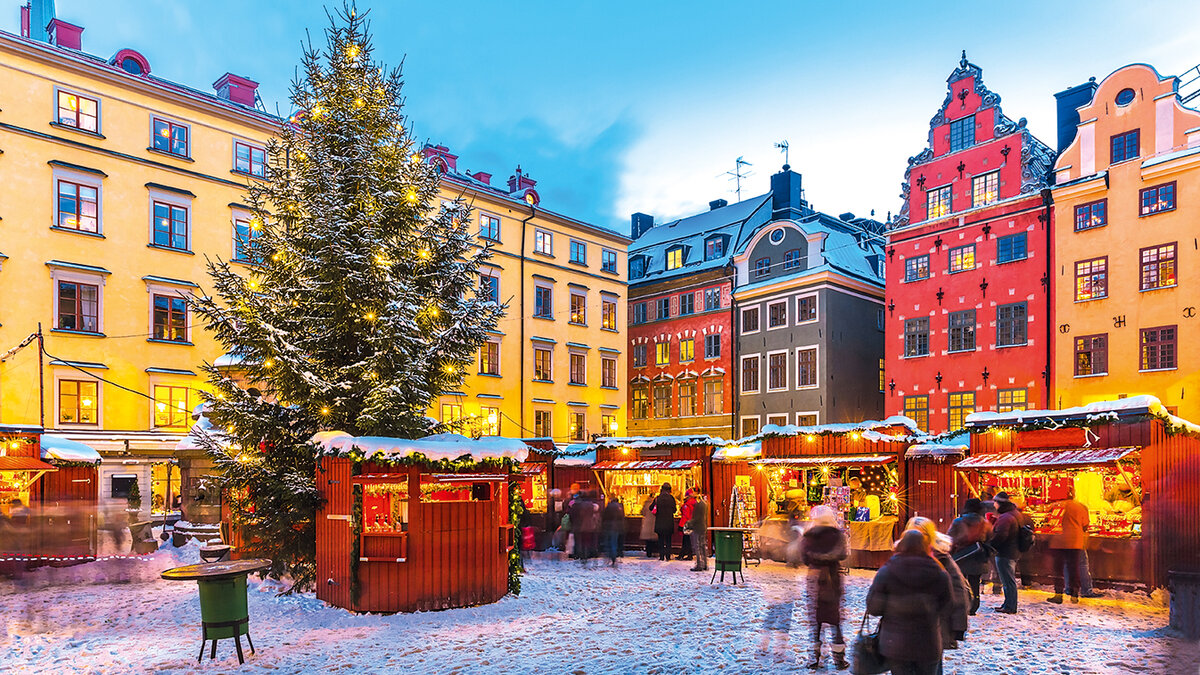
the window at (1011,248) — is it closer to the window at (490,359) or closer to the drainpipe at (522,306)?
the drainpipe at (522,306)

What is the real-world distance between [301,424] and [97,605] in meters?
4.43

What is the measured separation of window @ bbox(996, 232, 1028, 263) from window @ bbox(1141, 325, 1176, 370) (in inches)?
188

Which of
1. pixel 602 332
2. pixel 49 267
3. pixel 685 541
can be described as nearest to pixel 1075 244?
pixel 685 541

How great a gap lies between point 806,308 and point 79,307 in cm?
2894

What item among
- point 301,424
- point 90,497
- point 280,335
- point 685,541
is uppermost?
point 280,335

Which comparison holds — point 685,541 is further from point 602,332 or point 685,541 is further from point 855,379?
point 602,332

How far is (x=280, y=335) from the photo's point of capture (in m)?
14.5

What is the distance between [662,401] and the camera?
45094 mm

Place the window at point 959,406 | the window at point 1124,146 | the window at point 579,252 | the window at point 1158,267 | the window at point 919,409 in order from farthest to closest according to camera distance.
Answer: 1. the window at point 579,252
2. the window at point 919,409
3. the window at point 959,406
4. the window at point 1124,146
5. the window at point 1158,267

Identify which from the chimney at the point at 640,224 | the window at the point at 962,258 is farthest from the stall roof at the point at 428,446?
the chimney at the point at 640,224

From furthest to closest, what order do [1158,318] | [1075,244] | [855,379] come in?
[855,379] < [1075,244] < [1158,318]

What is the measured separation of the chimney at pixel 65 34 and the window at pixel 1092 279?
36320mm

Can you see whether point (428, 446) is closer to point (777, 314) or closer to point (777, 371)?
point (777, 371)

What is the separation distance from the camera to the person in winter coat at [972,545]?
12254mm
